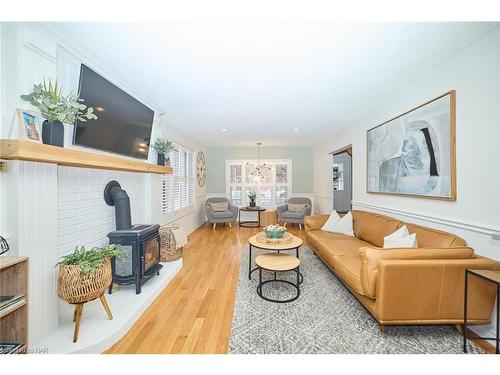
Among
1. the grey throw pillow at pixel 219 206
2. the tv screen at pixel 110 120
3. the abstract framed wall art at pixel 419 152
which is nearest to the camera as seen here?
the tv screen at pixel 110 120

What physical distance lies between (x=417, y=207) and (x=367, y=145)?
1.45 metres

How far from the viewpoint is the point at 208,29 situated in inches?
61.3

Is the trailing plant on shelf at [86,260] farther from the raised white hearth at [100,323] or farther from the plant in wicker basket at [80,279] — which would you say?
the raised white hearth at [100,323]

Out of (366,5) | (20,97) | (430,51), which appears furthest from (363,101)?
(20,97)

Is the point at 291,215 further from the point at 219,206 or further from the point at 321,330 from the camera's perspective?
the point at 321,330

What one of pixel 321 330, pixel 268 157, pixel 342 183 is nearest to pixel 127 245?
pixel 321 330

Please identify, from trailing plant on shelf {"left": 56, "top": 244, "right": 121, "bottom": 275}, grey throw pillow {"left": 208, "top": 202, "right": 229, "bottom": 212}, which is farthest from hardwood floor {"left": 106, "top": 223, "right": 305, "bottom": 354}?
grey throw pillow {"left": 208, "top": 202, "right": 229, "bottom": 212}

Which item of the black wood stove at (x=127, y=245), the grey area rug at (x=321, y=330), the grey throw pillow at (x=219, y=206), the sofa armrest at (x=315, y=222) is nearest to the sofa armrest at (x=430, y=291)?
the grey area rug at (x=321, y=330)

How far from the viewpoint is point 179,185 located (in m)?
4.79

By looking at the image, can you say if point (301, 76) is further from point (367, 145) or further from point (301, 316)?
point (301, 316)

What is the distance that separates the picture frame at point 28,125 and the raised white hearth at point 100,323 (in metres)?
1.53

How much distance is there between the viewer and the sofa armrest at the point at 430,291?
1571 mm

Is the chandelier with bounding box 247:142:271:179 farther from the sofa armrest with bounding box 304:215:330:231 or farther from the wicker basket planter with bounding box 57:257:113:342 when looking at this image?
the wicker basket planter with bounding box 57:257:113:342

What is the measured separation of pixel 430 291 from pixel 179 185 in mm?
4632
